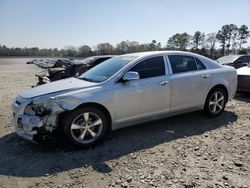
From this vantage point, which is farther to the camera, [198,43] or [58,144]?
[198,43]

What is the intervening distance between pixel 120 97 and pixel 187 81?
1567 millimetres

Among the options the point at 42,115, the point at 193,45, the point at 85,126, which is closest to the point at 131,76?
the point at 85,126

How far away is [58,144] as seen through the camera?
424cm

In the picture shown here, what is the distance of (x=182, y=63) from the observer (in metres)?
5.22

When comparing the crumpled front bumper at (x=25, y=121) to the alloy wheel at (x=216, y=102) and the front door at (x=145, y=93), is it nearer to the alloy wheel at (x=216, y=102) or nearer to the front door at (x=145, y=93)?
the front door at (x=145, y=93)

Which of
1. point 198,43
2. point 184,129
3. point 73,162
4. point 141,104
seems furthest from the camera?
point 198,43

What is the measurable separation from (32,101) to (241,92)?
22.7 feet

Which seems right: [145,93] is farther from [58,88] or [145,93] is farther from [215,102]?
[215,102]

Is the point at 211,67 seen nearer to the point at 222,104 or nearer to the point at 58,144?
the point at 222,104

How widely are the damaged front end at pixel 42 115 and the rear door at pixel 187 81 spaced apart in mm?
2030


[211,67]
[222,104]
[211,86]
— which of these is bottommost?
[222,104]

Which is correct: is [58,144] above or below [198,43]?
below

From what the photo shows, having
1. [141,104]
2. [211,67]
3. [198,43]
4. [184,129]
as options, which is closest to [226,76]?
[211,67]

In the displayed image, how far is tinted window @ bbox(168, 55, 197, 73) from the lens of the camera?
507 centimetres
